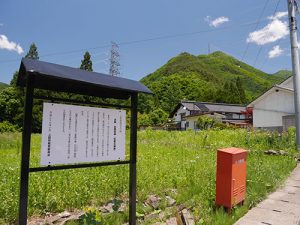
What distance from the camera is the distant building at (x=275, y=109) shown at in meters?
24.5

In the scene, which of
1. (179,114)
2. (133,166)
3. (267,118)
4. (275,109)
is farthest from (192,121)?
(133,166)

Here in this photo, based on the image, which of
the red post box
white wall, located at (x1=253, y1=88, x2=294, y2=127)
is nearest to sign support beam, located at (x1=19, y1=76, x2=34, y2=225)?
the red post box

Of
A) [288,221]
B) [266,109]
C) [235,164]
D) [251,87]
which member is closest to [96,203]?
[235,164]

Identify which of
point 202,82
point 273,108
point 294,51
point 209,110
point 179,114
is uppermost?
point 202,82

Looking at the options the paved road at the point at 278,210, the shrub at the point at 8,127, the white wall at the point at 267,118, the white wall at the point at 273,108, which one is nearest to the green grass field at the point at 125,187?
the paved road at the point at 278,210

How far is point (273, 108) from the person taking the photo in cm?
2611

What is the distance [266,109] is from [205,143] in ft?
48.9

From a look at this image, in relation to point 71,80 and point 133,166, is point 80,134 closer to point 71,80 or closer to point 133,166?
point 71,80

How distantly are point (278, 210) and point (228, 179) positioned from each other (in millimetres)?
1212

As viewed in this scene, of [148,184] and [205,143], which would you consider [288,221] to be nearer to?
[148,184]

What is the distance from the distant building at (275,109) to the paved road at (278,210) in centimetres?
1986

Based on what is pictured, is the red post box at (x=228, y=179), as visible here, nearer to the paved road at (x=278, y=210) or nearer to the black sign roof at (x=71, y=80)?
the paved road at (x=278, y=210)

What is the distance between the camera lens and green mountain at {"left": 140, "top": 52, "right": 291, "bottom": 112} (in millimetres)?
59719

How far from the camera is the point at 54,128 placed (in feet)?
10.2
